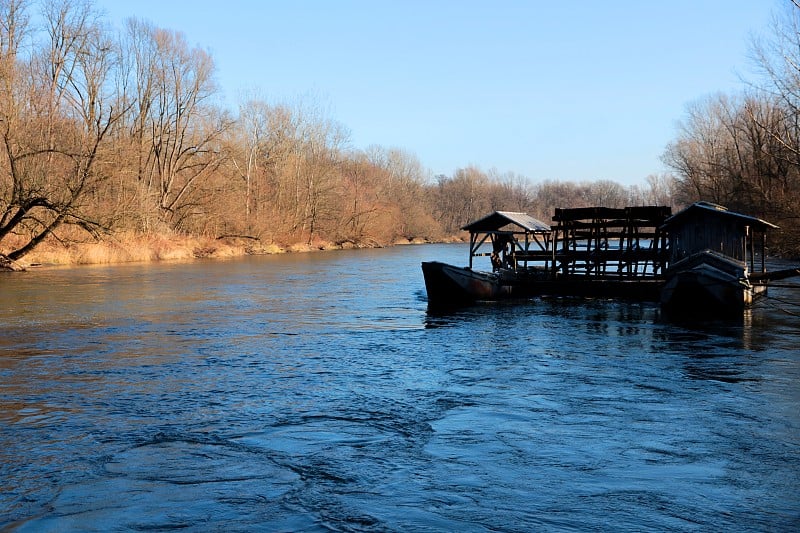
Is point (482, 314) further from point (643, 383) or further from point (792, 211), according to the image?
point (792, 211)

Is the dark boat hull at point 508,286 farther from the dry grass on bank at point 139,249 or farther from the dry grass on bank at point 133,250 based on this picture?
the dry grass on bank at point 133,250

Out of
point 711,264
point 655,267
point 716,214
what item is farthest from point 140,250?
point 711,264

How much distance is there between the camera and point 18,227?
1603 inches

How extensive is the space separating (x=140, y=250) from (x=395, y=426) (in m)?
43.8

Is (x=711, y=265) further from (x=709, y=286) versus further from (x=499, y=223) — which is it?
(x=499, y=223)

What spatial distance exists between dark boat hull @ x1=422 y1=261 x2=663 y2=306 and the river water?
6.13m

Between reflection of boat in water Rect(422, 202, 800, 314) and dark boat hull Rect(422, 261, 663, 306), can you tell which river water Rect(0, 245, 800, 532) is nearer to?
reflection of boat in water Rect(422, 202, 800, 314)

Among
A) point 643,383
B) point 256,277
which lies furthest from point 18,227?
point 643,383

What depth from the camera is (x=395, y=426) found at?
10.6 m

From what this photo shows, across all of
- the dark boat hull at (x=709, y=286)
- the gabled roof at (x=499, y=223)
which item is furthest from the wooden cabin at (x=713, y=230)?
the gabled roof at (x=499, y=223)

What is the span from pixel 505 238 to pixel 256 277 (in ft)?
48.2

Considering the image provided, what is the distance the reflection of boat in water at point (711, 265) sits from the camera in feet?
77.0

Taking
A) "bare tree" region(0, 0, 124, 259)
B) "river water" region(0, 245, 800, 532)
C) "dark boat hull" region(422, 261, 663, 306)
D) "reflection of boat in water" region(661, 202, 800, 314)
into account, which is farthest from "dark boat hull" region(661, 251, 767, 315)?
"bare tree" region(0, 0, 124, 259)

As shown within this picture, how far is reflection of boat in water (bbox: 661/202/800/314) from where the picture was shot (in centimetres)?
2348
